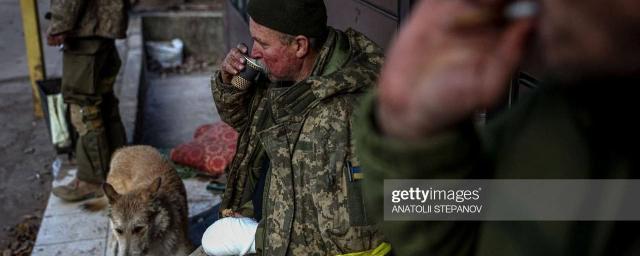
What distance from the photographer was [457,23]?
927mm

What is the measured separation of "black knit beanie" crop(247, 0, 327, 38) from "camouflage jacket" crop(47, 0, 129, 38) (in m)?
3.23

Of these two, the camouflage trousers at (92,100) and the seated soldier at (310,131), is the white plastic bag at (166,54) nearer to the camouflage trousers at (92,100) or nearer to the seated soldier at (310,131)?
the camouflage trousers at (92,100)

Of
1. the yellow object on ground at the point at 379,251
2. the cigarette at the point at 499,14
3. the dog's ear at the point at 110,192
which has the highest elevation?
the cigarette at the point at 499,14

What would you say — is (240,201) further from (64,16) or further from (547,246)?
(64,16)

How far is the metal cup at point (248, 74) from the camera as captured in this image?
3.16 metres

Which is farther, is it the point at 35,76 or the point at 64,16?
the point at 35,76

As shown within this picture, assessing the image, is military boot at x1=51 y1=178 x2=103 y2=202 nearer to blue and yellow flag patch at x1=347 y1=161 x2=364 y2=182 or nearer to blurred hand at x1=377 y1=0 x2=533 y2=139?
blue and yellow flag patch at x1=347 y1=161 x2=364 y2=182

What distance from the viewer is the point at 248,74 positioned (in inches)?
126

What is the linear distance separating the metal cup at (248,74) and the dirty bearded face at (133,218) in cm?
139

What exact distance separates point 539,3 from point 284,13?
6.76ft

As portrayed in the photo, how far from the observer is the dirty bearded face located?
4234mm

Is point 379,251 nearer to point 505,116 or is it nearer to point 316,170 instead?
point 316,170

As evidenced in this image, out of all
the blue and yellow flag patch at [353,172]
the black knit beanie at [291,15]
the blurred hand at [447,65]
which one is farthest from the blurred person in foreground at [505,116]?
the black knit beanie at [291,15]

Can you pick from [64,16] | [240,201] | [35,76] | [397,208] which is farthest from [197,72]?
[397,208]
